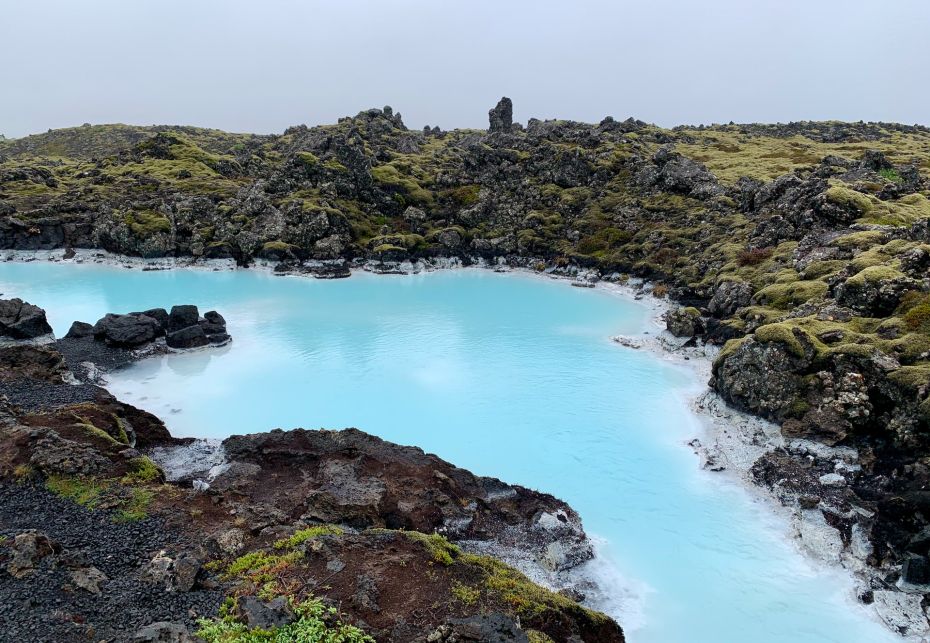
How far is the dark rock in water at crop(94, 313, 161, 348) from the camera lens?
32500 mm

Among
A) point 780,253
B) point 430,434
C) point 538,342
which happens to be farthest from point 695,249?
point 430,434

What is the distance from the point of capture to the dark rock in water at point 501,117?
98500 millimetres

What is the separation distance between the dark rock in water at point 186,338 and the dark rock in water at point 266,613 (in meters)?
27.5

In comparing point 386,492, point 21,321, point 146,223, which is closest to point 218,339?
point 21,321

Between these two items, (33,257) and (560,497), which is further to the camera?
(33,257)

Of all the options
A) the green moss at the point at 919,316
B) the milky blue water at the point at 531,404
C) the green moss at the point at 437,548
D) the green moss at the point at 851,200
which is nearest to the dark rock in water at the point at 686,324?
the milky blue water at the point at 531,404

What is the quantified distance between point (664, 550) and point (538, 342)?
20.7 m

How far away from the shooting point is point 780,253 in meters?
38.2

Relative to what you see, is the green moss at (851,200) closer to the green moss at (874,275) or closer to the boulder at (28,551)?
the green moss at (874,275)

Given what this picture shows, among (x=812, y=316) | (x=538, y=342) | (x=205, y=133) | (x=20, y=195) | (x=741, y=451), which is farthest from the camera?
(x=205, y=133)

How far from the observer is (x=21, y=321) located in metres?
31.3

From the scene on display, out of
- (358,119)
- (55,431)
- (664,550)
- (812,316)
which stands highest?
(358,119)

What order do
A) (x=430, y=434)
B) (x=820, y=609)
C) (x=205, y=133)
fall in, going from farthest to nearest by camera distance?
(x=205, y=133) < (x=430, y=434) < (x=820, y=609)

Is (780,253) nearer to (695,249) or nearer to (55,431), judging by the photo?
(695,249)
